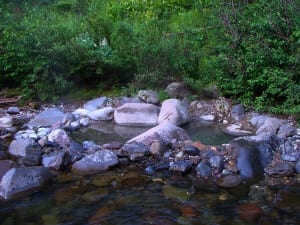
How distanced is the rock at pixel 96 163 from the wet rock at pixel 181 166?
0.74 m

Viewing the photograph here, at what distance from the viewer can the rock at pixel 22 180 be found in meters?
5.53

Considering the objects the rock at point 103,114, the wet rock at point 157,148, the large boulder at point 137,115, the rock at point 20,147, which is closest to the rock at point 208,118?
the large boulder at point 137,115

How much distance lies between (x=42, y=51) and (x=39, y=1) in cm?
437

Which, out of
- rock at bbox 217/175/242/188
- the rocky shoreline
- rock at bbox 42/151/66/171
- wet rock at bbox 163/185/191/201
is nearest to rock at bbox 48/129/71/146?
the rocky shoreline

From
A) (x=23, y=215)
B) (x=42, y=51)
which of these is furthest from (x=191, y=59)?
(x=23, y=215)

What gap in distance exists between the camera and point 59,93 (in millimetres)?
8969

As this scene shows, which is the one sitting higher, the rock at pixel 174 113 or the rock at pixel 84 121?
the rock at pixel 174 113

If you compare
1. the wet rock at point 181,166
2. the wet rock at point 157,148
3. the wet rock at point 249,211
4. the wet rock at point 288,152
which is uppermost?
→ the wet rock at point 288,152

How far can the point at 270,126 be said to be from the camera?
7.09 meters

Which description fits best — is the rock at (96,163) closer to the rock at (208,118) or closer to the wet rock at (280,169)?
the wet rock at (280,169)

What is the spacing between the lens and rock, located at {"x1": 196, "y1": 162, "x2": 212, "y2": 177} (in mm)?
5958

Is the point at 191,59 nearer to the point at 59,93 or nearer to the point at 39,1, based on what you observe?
the point at 59,93

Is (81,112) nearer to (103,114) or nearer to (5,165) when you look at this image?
(103,114)

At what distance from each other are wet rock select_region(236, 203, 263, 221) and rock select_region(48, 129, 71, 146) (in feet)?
9.25
